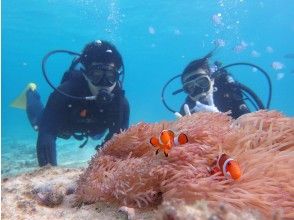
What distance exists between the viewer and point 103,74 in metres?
6.77

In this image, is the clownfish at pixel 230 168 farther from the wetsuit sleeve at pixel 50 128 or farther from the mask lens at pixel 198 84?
the mask lens at pixel 198 84

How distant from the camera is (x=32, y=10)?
28531 millimetres

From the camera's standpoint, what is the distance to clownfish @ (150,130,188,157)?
2629mm

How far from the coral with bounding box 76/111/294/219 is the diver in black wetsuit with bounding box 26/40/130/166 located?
11.6 ft

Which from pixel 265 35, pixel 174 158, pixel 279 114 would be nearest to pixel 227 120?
pixel 279 114

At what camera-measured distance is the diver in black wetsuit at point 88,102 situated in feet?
22.1

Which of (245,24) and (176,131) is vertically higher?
(245,24)

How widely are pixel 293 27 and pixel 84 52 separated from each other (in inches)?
1850

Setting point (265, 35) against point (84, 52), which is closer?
point (84, 52)

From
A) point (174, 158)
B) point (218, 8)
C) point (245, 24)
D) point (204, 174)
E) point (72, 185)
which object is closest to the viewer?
point (204, 174)

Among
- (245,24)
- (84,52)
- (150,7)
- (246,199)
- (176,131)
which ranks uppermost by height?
(245,24)

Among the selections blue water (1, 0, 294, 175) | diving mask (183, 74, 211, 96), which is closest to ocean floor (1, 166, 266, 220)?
diving mask (183, 74, 211, 96)

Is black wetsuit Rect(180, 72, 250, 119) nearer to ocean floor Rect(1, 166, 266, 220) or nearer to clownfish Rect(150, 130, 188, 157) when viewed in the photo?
ocean floor Rect(1, 166, 266, 220)

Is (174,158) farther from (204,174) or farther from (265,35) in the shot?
(265,35)
